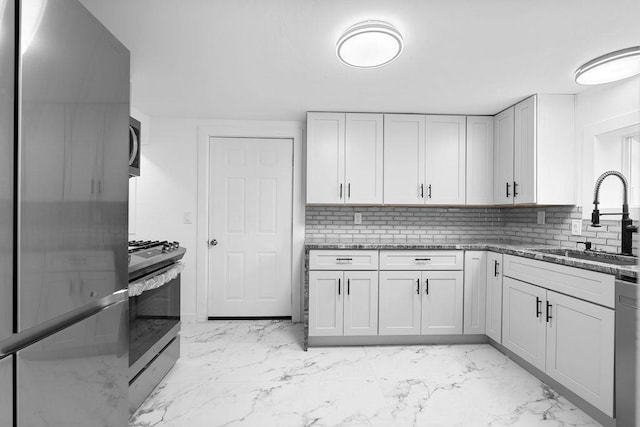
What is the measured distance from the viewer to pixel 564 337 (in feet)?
6.59

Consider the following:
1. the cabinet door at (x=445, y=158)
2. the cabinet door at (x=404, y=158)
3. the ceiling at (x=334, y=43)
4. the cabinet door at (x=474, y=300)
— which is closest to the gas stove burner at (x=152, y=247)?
the ceiling at (x=334, y=43)

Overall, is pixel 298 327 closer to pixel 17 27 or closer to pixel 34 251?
pixel 34 251

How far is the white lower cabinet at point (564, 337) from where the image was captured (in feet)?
5.73

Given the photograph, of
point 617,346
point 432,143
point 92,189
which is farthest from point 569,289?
point 92,189

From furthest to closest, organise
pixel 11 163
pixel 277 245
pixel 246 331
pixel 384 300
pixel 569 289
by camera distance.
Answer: pixel 277 245 → pixel 246 331 → pixel 384 300 → pixel 569 289 → pixel 11 163

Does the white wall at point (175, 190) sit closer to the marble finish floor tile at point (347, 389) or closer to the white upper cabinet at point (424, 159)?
the marble finish floor tile at point (347, 389)

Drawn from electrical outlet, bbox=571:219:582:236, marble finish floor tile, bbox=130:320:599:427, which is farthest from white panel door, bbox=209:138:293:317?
electrical outlet, bbox=571:219:582:236

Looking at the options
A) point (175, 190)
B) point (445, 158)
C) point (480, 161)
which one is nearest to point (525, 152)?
point (480, 161)

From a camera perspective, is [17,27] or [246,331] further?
[246,331]

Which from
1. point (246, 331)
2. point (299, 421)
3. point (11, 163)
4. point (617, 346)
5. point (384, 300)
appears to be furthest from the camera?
point (246, 331)

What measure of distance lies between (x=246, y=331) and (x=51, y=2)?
9.43 feet

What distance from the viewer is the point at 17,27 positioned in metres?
0.76

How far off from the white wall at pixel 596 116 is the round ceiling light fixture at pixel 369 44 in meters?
1.77

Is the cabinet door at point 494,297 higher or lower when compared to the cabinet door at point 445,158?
lower
